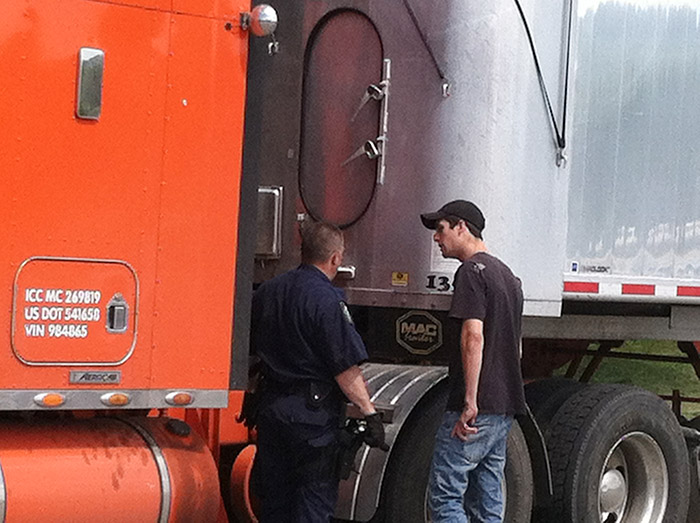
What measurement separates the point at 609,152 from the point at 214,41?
2.37 metres

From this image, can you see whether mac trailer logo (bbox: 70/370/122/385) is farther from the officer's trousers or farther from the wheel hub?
the wheel hub

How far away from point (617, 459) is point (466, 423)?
1.76 meters

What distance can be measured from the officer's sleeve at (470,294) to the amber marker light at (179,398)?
1219 mm

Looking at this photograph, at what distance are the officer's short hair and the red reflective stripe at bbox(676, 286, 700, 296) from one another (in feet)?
7.11

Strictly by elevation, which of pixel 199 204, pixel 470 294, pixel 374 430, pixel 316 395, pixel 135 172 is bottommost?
pixel 374 430

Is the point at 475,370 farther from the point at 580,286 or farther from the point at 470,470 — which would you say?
the point at 580,286

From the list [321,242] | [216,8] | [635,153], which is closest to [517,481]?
[321,242]

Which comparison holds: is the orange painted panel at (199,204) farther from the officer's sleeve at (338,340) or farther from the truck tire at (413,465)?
the truck tire at (413,465)

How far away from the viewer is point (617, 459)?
7.68 m

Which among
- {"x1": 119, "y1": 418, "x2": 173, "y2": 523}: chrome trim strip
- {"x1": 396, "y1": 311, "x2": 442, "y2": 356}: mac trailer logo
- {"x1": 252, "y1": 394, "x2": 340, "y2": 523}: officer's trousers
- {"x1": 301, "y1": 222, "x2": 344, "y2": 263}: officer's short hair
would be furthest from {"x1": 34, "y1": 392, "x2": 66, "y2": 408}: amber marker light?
{"x1": 396, "y1": 311, "x2": 442, "y2": 356}: mac trailer logo

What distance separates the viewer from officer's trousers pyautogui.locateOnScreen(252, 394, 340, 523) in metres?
6.09

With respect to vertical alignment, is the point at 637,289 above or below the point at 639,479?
above

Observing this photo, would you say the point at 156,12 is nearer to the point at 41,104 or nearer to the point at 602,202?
the point at 41,104

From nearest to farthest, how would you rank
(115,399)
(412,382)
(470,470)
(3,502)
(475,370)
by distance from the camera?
(3,502) → (115,399) → (475,370) → (470,470) → (412,382)
